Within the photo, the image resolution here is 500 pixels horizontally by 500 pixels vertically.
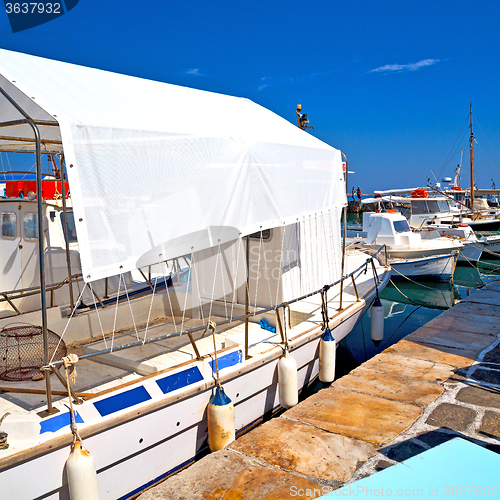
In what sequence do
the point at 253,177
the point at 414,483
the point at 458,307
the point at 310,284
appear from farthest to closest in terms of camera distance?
the point at 458,307
the point at 310,284
the point at 253,177
the point at 414,483

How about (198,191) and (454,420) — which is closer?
(198,191)

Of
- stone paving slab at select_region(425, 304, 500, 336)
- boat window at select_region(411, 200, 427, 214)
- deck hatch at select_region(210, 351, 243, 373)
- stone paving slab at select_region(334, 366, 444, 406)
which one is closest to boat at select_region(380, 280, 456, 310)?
stone paving slab at select_region(425, 304, 500, 336)

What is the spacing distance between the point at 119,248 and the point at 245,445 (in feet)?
8.07

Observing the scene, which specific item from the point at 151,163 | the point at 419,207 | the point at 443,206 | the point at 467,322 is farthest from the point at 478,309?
the point at 443,206

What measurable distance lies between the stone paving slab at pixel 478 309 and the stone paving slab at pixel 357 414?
4.80 meters

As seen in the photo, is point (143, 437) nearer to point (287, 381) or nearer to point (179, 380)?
point (179, 380)

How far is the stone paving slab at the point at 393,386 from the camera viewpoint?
538 cm

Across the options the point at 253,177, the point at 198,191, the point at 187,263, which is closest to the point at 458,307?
the point at 187,263

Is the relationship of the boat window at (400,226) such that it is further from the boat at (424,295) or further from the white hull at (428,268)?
the boat at (424,295)

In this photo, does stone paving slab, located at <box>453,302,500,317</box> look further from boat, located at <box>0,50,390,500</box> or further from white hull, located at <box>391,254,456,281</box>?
white hull, located at <box>391,254,456,281</box>

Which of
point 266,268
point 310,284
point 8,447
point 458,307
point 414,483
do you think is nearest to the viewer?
point 414,483

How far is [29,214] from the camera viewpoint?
7.93 m

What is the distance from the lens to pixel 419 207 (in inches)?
902

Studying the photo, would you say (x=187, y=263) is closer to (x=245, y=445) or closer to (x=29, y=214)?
(x=29, y=214)
